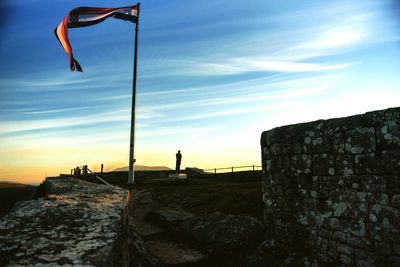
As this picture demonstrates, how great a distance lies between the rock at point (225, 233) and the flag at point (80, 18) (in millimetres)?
9288

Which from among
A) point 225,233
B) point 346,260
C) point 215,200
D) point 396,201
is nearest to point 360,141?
point 396,201

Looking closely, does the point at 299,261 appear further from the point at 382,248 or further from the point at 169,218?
the point at 169,218

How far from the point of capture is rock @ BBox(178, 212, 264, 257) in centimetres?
693

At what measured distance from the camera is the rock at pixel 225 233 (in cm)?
693

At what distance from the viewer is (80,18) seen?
1502 centimetres

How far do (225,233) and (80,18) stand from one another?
12.2 metres

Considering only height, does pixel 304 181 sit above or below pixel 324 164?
below

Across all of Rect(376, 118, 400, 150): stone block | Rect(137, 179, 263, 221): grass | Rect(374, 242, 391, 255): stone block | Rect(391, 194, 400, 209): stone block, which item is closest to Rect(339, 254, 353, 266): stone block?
Rect(374, 242, 391, 255): stone block

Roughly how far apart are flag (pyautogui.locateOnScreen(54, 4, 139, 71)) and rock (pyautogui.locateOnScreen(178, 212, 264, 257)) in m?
9.29

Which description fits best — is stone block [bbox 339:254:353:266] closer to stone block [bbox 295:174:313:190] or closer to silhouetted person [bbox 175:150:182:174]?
stone block [bbox 295:174:313:190]

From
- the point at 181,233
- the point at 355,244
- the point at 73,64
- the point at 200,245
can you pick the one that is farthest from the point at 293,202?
the point at 73,64

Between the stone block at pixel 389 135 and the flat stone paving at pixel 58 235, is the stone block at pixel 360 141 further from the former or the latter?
the flat stone paving at pixel 58 235

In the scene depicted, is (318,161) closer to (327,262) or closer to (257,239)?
(327,262)

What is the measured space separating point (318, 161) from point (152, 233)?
4.35 m
